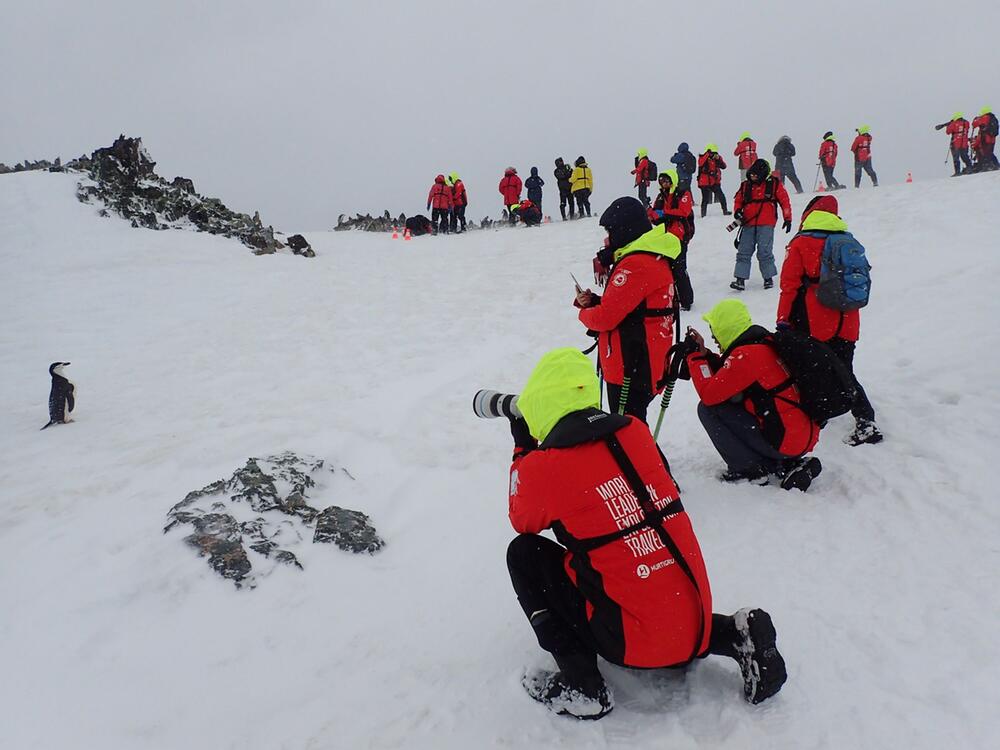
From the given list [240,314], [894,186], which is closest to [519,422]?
[240,314]

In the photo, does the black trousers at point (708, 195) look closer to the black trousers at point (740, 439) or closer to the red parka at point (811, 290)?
the red parka at point (811, 290)

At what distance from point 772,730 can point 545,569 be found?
3.65ft

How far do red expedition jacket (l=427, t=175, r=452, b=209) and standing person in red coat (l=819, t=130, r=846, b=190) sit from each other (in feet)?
39.3

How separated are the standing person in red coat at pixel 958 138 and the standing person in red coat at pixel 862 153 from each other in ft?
5.62

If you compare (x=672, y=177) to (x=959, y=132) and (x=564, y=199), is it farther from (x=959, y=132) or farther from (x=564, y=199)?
(x=959, y=132)

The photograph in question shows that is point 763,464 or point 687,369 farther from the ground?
point 687,369

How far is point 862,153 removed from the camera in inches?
711

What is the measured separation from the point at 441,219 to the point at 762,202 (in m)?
13.6

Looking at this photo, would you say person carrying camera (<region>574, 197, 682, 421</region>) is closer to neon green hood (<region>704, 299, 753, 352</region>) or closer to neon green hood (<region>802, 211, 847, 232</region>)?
neon green hood (<region>704, 299, 753, 352</region>)

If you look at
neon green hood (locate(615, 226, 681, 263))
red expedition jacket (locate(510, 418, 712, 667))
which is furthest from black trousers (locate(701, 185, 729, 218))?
red expedition jacket (locate(510, 418, 712, 667))

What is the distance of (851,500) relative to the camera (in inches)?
161

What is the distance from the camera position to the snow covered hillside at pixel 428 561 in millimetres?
2658

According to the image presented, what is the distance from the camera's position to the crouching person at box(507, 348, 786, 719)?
96.3 inches

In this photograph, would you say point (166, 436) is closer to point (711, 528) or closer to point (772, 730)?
point (711, 528)
